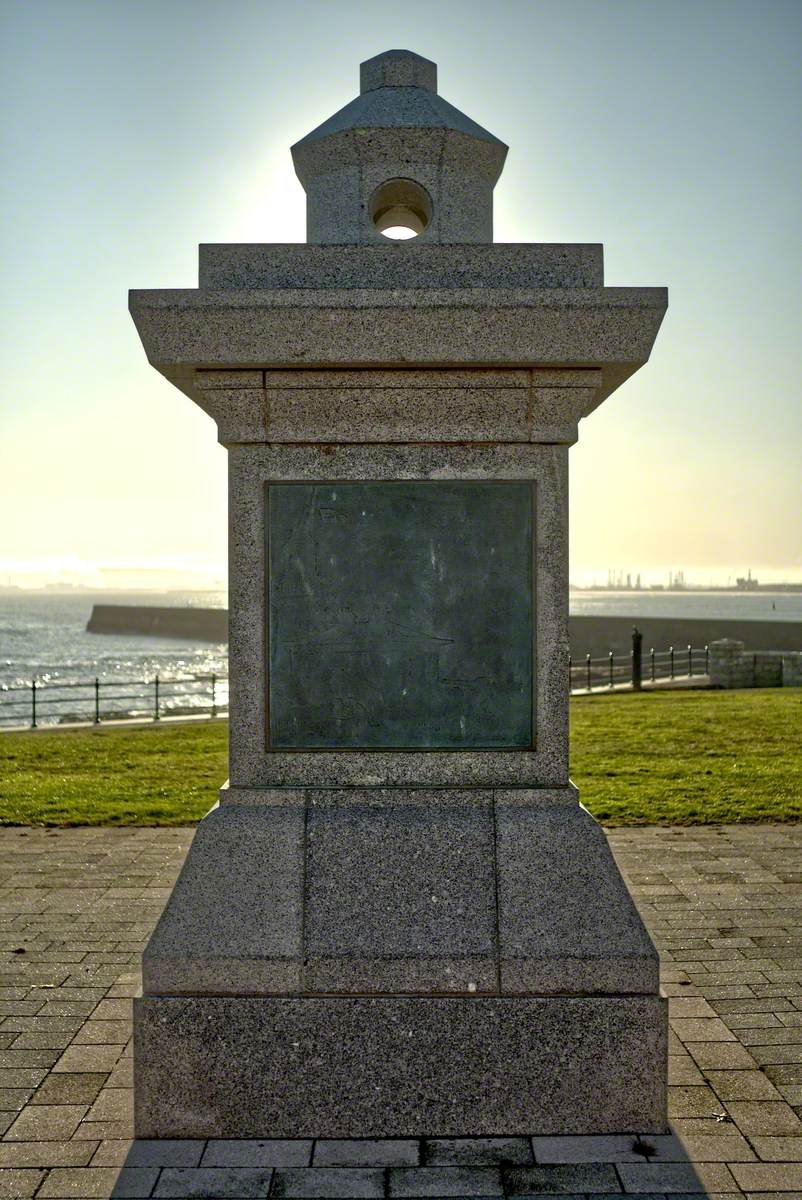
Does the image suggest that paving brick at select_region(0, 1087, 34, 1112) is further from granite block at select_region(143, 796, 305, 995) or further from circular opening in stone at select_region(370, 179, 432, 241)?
circular opening in stone at select_region(370, 179, 432, 241)

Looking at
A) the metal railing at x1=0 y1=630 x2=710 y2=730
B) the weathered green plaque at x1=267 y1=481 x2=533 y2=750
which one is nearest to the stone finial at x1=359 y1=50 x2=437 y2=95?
the weathered green plaque at x1=267 y1=481 x2=533 y2=750

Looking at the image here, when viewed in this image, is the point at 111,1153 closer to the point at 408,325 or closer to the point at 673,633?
the point at 408,325

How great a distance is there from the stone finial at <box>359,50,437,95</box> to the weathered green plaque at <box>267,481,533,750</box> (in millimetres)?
2142

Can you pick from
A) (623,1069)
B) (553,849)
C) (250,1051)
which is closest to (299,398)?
(553,849)

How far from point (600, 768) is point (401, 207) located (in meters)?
9.22

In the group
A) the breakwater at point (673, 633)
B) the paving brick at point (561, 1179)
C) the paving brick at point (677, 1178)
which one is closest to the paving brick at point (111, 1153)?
the paving brick at point (561, 1179)

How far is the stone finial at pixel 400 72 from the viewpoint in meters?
4.81

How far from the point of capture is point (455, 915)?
403 centimetres

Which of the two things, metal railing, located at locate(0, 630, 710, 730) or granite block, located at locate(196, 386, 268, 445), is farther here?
metal railing, located at locate(0, 630, 710, 730)

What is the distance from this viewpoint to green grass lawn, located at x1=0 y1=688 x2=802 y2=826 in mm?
10141

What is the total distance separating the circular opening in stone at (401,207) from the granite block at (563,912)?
278 centimetres

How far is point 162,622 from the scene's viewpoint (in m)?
119

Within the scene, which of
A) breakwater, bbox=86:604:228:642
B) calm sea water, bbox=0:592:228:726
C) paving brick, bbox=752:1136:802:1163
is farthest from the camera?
breakwater, bbox=86:604:228:642

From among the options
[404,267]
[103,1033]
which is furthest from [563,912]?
[404,267]
